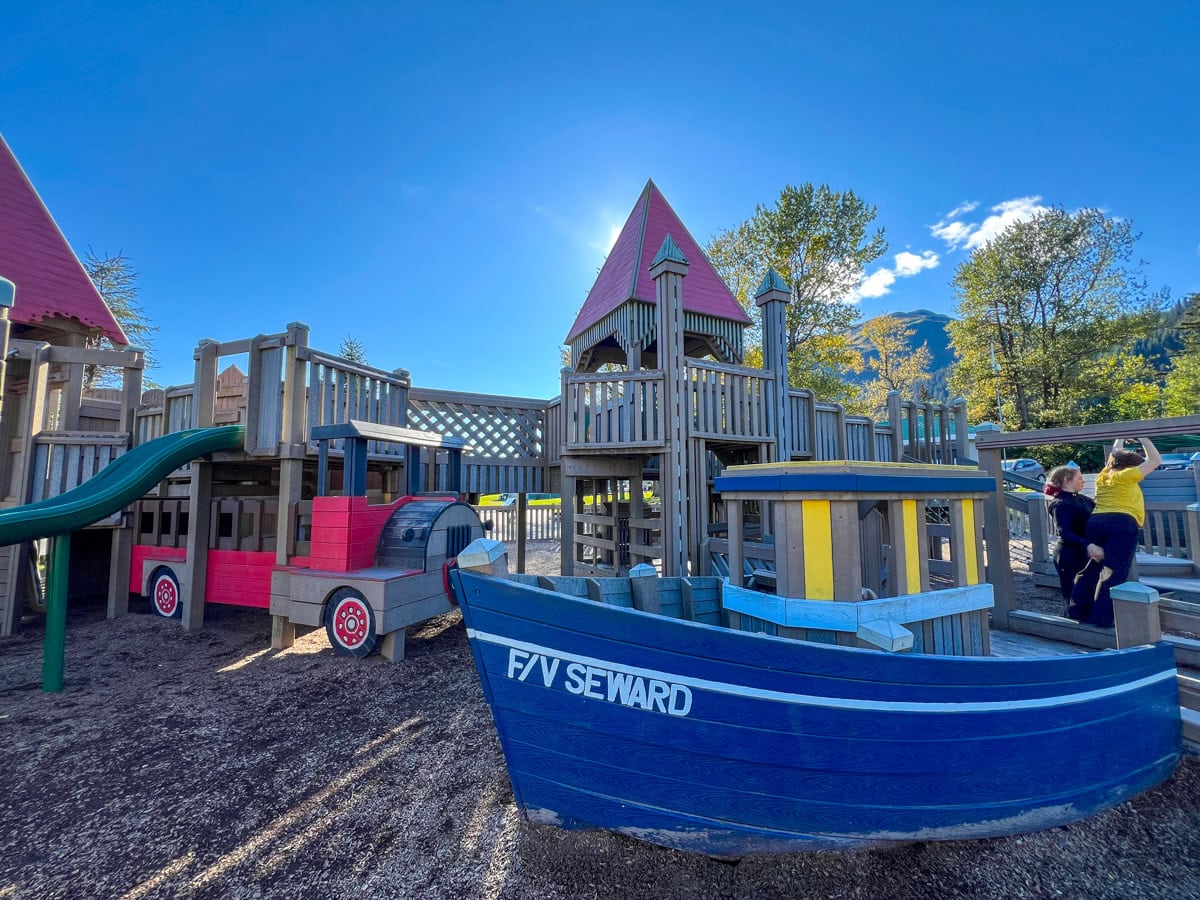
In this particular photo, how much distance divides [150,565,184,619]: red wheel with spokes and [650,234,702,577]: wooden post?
649cm

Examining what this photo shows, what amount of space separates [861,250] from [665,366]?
56.6 feet

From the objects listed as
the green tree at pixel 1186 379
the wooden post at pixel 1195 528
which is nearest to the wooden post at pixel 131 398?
the wooden post at pixel 1195 528

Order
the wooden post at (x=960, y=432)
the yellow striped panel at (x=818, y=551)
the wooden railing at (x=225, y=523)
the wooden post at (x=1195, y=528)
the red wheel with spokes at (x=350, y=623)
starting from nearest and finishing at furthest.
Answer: the yellow striped panel at (x=818, y=551) < the red wheel with spokes at (x=350, y=623) < the wooden post at (x=1195, y=528) < the wooden railing at (x=225, y=523) < the wooden post at (x=960, y=432)

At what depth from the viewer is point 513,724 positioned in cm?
215

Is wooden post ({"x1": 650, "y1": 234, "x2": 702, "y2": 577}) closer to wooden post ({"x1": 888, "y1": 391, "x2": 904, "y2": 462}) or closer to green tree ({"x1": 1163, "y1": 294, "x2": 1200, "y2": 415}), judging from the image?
wooden post ({"x1": 888, "y1": 391, "x2": 904, "y2": 462})

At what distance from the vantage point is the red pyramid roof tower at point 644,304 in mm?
9156

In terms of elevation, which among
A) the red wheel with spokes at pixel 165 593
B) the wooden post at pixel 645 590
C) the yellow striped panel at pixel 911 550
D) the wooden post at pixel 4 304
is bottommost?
the red wheel with spokes at pixel 165 593

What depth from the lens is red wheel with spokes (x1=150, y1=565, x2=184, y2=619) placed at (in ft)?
20.6

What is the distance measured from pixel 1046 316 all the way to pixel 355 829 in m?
35.2

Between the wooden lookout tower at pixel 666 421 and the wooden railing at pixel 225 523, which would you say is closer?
the wooden railing at pixel 225 523

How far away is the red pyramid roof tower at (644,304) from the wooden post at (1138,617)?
22.8 feet

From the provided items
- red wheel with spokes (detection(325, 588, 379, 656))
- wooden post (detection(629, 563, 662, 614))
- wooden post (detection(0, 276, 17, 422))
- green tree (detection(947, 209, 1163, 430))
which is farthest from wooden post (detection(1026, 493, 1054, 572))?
green tree (detection(947, 209, 1163, 430))

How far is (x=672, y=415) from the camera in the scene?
6.45m

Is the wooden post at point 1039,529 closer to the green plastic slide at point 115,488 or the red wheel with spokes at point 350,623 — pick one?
the red wheel with spokes at point 350,623
